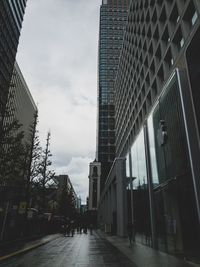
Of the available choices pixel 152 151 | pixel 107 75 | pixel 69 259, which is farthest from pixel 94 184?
pixel 69 259

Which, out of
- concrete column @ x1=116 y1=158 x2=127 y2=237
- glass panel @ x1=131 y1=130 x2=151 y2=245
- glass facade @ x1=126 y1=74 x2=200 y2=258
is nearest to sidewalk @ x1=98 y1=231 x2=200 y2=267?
glass facade @ x1=126 y1=74 x2=200 y2=258

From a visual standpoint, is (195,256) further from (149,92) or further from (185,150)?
(149,92)

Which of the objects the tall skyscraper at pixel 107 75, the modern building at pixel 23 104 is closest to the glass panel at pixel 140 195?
the modern building at pixel 23 104

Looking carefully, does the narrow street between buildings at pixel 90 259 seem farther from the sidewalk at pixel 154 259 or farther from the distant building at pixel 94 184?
the distant building at pixel 94 184

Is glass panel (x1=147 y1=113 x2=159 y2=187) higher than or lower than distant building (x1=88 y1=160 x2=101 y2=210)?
lower

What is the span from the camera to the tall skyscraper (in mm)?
115000

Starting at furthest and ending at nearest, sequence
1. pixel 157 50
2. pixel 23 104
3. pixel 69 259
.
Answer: pixel 23 104 < pixel 157 50 < pixel 69 259

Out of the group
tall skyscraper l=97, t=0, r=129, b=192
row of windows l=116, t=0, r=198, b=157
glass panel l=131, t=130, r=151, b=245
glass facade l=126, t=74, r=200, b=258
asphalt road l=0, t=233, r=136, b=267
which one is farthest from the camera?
tall skyscraper l=97, t=0, r=129, b=192

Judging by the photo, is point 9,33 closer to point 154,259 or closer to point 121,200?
point 121,200

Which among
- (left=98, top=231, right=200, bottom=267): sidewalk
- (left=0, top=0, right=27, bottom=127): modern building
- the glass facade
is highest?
(left=0, top=0, right=27, bottom=127): modern building

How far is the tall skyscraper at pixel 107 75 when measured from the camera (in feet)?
377

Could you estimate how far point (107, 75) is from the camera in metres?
122

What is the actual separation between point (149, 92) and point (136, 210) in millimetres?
12183

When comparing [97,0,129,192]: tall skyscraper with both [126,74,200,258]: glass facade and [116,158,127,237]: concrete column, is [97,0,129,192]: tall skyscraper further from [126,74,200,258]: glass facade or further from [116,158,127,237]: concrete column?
[126,74,200,258]: glass facade
